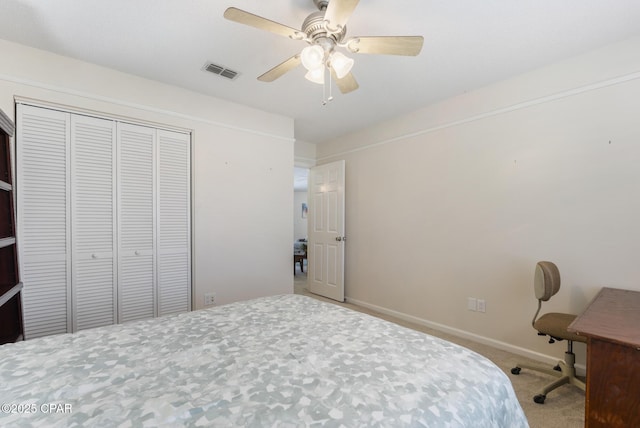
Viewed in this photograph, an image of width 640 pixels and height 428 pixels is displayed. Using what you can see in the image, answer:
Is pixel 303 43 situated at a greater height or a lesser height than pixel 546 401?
greater

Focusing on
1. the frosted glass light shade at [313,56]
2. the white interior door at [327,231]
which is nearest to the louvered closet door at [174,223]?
the frosted glass light shade at [313,56]

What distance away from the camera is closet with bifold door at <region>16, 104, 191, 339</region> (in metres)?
2.26

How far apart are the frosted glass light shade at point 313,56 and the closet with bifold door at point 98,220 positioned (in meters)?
1.87

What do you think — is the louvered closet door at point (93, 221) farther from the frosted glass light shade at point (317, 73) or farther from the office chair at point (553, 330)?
the office chair at point (553, 330)

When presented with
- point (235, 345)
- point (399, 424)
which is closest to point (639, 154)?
point (399, 424)

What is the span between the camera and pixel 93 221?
2488 millimetres

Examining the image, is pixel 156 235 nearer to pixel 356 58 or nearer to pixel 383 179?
pixel 356 58

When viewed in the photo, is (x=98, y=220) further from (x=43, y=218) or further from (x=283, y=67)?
(x=283, y=67)

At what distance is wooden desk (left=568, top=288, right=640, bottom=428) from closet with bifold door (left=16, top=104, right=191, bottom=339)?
9.85 ft

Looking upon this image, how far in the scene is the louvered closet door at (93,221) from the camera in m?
2.42

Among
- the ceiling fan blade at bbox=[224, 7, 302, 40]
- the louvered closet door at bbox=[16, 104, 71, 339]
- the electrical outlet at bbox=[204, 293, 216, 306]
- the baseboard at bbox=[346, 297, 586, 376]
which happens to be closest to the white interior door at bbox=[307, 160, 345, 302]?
the baseboard at bbox=[346, 297, 586, 376]

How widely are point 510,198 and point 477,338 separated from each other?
4.49 ft

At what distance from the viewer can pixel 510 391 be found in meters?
1.09

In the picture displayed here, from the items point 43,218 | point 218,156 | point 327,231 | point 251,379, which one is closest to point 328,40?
point 251,379
